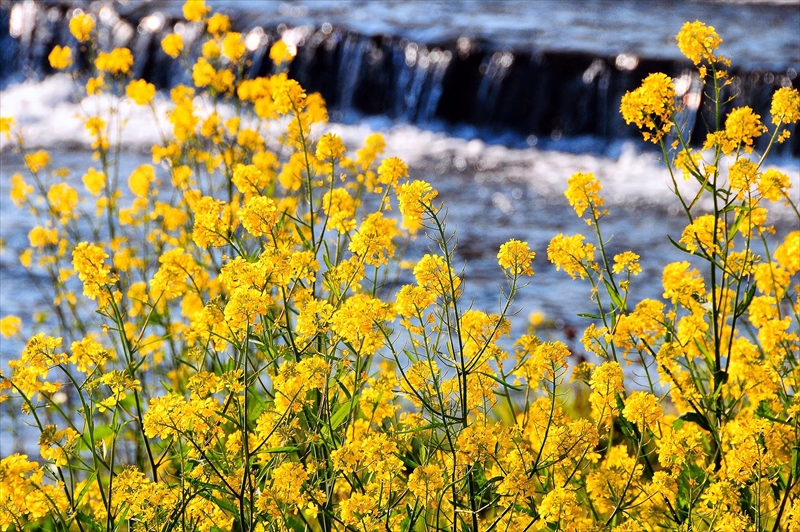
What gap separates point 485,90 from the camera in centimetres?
1219

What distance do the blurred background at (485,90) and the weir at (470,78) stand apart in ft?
0.06

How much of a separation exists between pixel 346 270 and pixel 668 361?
2.81 ft

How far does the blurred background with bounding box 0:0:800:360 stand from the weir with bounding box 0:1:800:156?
0.06ft

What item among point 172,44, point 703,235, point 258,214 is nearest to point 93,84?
point 172,44

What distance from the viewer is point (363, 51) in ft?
42.3

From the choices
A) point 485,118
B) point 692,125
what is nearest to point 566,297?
point 692,125

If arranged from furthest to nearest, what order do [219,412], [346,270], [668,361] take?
1. [668,361]
2. [346,270]
3. [219,412]

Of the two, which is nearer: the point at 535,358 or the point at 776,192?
the point at 535,358

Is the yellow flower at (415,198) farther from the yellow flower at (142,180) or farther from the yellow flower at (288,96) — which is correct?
the yellow flower at (142,180)

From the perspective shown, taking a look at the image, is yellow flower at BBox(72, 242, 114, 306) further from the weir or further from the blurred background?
the weir

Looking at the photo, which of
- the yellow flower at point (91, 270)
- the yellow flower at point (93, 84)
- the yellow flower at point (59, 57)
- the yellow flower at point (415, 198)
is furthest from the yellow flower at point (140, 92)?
the yellow flower at point (415, 198)

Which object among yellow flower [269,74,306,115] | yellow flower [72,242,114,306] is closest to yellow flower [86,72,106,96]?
yellow flower [269,74,306,115]

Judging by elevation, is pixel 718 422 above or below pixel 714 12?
below

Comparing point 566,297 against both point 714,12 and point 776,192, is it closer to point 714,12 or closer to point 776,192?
point 776,192
